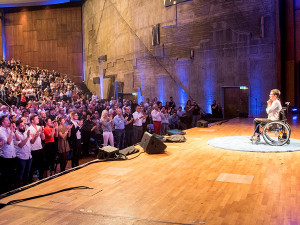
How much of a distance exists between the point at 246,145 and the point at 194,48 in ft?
25.2

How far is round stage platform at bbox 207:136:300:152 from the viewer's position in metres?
5.45

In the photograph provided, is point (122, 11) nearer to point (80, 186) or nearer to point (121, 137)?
point (121, 137)

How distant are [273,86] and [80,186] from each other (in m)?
9.23

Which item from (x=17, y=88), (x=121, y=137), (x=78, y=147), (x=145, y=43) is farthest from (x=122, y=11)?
(x=78, y=147)

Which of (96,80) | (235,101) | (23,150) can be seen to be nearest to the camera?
(23,150)

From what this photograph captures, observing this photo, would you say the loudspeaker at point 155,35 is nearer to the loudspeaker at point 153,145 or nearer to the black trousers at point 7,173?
the loudspeaker at point 153,145

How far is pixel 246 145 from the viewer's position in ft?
19.4

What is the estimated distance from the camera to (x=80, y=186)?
3.65m

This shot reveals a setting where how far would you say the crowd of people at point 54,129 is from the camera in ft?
15.3

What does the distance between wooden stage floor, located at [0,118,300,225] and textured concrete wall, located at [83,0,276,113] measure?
697 cm

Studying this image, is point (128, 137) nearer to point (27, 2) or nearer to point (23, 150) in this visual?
point (23, 150)

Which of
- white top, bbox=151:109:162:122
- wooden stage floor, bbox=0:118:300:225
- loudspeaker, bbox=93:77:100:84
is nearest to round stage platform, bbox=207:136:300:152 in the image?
wooden stage floor, bbox=0:118:300:225

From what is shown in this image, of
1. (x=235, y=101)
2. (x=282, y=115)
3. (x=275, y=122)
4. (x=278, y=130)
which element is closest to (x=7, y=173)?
(x=275, y=122)

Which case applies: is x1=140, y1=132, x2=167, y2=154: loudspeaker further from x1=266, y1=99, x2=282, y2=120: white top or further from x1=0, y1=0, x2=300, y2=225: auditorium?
x1=266, y1=99, x2=282, y2=120: white top
